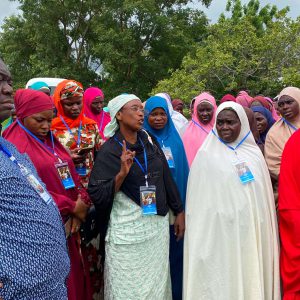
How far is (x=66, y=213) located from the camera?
2852 millimetres

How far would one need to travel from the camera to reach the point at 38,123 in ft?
9.39

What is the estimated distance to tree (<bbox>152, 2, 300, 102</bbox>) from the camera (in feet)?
43.8

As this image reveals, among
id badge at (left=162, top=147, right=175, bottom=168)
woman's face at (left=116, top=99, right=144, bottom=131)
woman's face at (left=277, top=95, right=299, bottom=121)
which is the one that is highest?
woman's face at (left=277, top=95, right=299, bottom=121)

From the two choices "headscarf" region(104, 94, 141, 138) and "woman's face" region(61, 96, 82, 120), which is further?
"woman's face" region(61, 96, 82, 120)

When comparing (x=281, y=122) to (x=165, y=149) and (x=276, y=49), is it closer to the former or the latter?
(x=165, y=149)

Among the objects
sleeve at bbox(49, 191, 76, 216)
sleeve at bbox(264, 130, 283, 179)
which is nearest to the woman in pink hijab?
sleeve at bbox(264, 130, 283, 179)

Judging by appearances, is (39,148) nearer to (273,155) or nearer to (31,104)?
(31,104)

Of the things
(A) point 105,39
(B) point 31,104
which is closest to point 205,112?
(B) point 31,104

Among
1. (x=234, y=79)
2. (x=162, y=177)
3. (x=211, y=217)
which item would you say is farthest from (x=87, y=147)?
(x=234, y=79)

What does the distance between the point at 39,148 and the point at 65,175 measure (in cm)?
29

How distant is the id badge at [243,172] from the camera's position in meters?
3.12

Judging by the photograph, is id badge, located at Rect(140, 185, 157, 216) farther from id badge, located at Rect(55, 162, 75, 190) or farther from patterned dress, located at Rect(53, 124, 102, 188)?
patterned dress, located at Rect(53, 124, 102, 188)

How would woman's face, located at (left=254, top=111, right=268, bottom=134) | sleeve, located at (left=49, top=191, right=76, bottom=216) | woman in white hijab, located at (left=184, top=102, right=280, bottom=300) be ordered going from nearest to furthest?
1. sleeve, located at (left=49, top=191, right=76, bottom=216)
2. woman in white hijab, located at (left=184, top=102, right=280, bottom=300)
3. woman's face, located at (left=254, top=111, right=268, bottom=134)

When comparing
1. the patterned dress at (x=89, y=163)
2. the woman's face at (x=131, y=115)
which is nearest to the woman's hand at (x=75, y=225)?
the patterned dress at (x=89, y=163)
